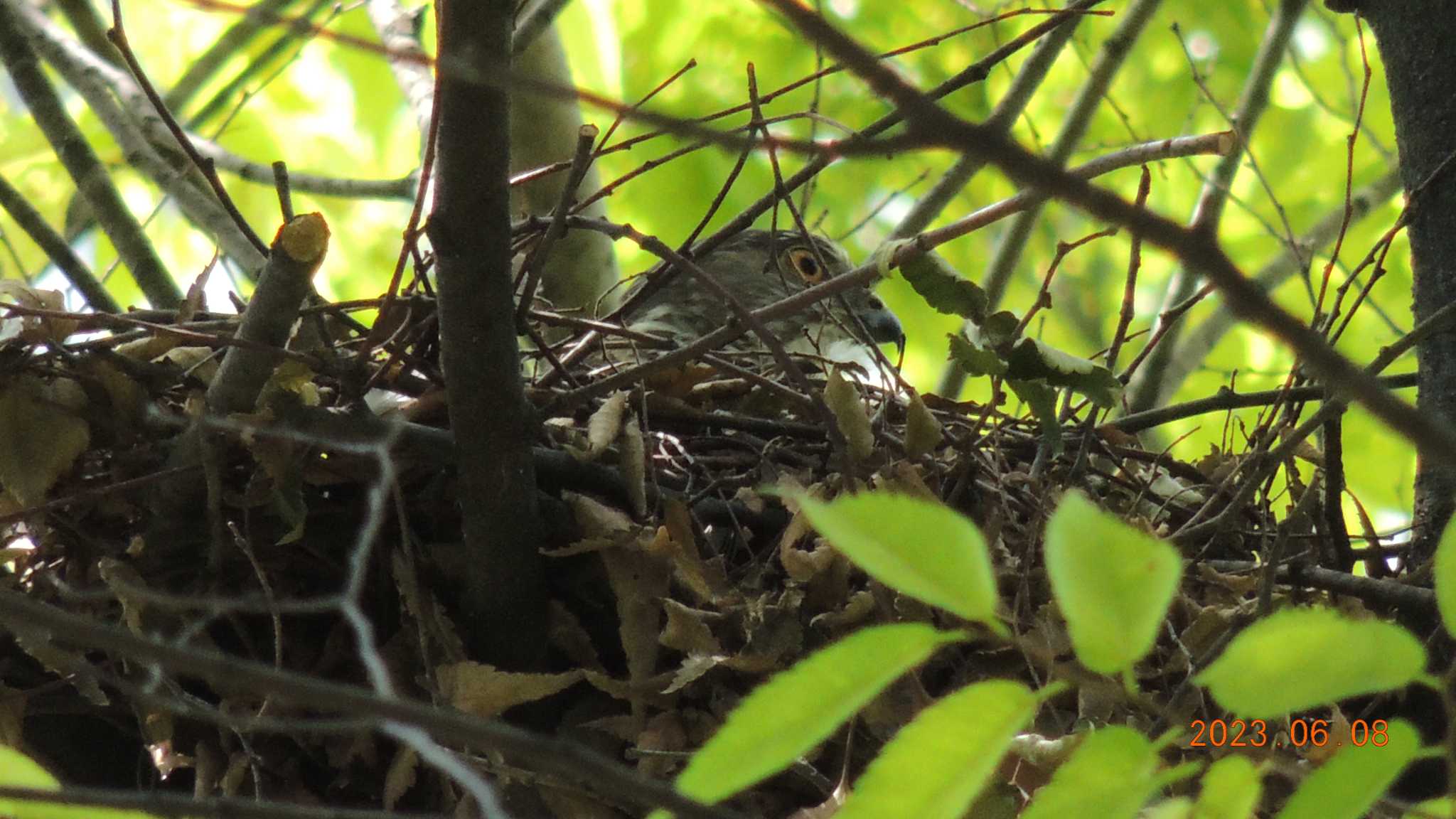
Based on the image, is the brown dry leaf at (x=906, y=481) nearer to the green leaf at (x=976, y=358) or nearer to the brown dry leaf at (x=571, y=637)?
the green leaf at (x=976, y=358)

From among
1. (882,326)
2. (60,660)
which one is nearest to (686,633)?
(60,660)

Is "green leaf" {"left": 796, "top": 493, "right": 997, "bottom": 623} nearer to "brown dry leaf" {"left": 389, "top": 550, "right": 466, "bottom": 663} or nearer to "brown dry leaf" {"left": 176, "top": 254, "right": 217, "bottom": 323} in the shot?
"brown dry leaf" {"left": 389, "top": 550, "right": 466, "bottom": 663}

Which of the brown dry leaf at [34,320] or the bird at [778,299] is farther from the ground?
the bird at [778,299]

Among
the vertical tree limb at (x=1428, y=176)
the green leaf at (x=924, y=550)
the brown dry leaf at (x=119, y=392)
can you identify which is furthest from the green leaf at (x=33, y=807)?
the vertical tree limb at (x=1428, y=176)

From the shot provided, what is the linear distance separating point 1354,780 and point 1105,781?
0.16m

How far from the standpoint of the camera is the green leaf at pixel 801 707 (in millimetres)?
856

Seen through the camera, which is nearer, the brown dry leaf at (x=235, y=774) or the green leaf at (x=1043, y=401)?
the brown dry leaf at (x=235, y=774)

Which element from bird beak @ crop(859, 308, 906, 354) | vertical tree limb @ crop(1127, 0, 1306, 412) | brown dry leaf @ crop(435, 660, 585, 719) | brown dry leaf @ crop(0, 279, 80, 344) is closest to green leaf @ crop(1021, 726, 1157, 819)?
brown dry leaf @ crop(435, 660, 585, 719)

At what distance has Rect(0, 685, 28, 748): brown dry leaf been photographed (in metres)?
1.83

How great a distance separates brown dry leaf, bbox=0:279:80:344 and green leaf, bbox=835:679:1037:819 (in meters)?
1.38

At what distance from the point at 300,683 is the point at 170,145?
2.72 meters

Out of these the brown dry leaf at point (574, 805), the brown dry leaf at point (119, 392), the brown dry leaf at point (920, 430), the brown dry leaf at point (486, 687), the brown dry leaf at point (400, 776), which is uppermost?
the brown dry leaf at point (920, 430)

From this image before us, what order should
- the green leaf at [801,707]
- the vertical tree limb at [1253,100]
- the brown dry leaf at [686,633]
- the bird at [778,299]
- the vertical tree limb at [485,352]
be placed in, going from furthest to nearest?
the vertical tree limb at [1253,100]
the bird at [778,299]
the brown dry leaf at [686,633]
the vertical tree limb at [485,352]
the green leaf at [801,707]

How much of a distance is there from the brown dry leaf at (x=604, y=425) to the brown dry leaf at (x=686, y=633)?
256 millimetres
